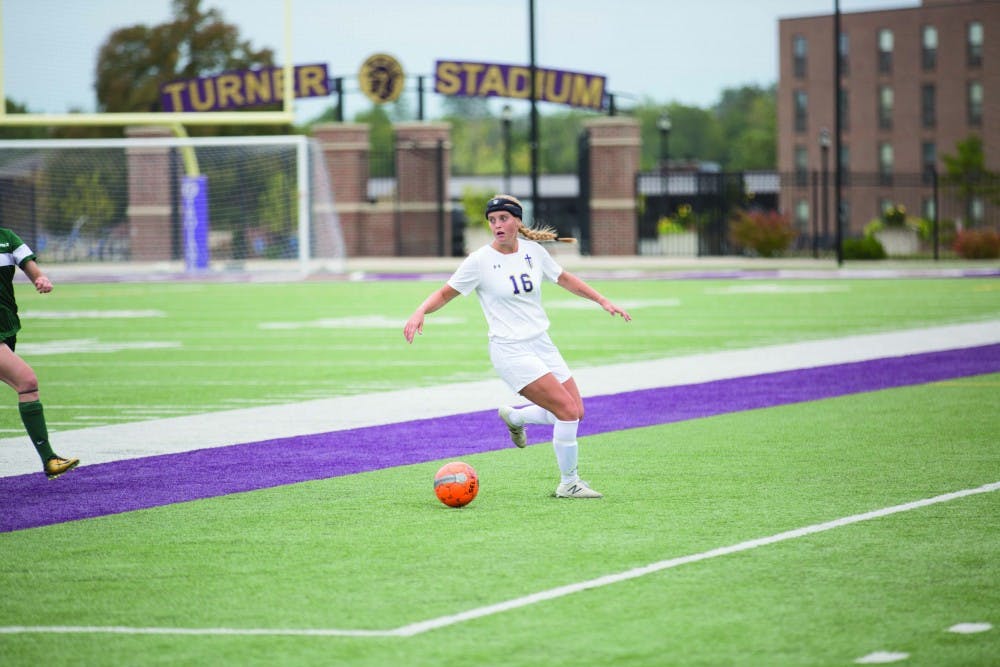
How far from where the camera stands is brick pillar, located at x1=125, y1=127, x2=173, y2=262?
1813 inches

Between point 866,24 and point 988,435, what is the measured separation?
68.0 meters

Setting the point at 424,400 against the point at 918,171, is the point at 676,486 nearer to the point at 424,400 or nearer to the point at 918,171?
the point at 424,400

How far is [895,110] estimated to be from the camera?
75000 mm

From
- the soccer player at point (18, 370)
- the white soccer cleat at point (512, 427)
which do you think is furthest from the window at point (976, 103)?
the soccer player at point (18, 370)

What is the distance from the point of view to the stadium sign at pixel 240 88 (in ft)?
159

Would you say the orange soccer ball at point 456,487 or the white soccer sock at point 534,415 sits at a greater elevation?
the white soccer sock at point 534,415

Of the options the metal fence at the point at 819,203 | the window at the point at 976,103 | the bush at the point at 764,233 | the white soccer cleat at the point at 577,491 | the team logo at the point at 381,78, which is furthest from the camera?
the window at the point at 976,103

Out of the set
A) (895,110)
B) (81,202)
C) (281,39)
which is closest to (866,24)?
(895,110)

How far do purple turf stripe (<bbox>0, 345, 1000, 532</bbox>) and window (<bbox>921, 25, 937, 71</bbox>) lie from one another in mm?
62138

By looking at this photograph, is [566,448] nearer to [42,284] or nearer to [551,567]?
[551,567]

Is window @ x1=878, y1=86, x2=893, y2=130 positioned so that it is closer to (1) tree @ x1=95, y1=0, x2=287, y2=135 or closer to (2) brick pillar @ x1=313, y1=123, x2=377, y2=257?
(1) tree @ x1=95, y1=0, x2=287, y2=135

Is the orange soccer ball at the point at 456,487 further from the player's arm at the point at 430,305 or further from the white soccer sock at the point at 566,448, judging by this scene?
the player's arm at the point at 430,305

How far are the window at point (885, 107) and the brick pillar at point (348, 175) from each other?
37.0 m

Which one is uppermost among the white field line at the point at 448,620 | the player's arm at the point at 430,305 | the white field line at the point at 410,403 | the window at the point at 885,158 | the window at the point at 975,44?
the window at the point at 975,44
